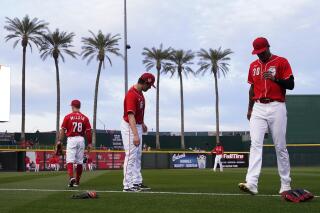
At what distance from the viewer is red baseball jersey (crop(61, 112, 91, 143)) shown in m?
12.2

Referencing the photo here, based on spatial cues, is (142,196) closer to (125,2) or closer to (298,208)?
(298,208)

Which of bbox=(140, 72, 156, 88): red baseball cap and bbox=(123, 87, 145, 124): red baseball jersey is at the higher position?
bbox=(140, 72, 156, 88): red baseball cap

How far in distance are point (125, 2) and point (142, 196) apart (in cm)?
3122

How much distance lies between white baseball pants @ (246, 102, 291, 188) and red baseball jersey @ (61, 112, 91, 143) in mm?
5109

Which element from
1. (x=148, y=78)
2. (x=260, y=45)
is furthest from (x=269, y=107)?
(x=148, y=78)

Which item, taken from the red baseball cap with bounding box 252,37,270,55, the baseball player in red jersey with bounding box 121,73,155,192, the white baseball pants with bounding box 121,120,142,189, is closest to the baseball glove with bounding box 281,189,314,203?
the red baseball cap with bounding box 252,37,270,55

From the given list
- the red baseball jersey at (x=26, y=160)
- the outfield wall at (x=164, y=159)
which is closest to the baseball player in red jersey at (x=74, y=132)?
the outfield wall at (x=164, y=159)

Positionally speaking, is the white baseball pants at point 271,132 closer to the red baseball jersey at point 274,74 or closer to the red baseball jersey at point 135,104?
the red baseball jersey at point 274,74

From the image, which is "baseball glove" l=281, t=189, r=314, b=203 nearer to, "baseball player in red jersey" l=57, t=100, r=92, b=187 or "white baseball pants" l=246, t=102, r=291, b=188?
"white baseball pants" l=246, t=102, r=291, b=188

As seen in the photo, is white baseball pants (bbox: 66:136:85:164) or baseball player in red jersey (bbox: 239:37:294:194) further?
white baseball pants (bbox: 66:136:85:164)

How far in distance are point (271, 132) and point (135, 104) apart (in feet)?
8.53

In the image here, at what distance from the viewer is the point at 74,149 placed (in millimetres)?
12281

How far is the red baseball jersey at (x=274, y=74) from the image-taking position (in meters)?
8.05

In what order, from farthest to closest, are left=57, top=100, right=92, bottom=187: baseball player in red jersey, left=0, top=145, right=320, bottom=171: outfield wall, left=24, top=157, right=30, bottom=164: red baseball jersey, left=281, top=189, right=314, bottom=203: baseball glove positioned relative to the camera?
left=0, top=145, right=320, bottom=171: outfield wall, left=24, top=157, right=30, bottom=164: red baseball jersey, left=57, top=100, right=92, bottom=187: baseball player in red jersey, left=281, top=189, right=314, bottom=203: baseball glove
